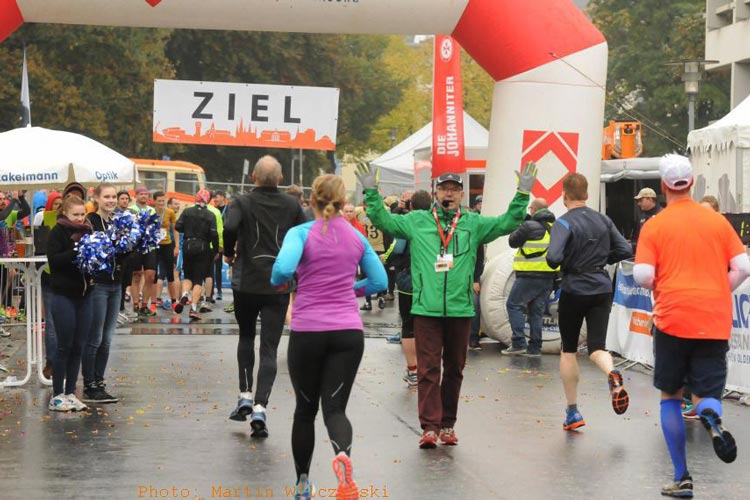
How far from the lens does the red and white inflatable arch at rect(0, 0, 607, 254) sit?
15.9 meters

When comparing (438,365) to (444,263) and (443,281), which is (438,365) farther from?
(444,263)

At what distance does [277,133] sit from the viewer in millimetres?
21688

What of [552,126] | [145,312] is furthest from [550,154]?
[145,312]

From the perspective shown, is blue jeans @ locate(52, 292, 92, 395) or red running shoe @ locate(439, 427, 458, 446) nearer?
red running shoe @ locate(439, 427, 458, 446)

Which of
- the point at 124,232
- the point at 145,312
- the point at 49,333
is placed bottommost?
the point at 145,312

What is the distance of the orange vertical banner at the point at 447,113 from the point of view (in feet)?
81.1

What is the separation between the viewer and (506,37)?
16.2 metres

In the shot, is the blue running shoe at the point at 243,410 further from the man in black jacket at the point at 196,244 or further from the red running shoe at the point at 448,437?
the man in black jacket at the point at 196,244

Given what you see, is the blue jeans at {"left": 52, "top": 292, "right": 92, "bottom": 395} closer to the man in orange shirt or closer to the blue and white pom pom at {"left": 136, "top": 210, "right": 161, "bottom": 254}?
the blue and white pom pom at {"left": 136, "top": 210, "right": 161, "bottom": 254}

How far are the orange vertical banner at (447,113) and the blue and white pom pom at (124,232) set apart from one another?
46.7ft

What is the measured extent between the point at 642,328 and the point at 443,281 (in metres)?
5.55

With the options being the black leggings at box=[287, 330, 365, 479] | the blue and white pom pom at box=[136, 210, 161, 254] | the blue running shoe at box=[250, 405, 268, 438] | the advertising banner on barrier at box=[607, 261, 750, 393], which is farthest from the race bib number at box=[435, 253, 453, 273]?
the advertising banner on barrier at box=[607, 261, 750, 393]

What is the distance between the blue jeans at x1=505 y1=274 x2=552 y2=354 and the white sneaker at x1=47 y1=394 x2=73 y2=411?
599 centimetres

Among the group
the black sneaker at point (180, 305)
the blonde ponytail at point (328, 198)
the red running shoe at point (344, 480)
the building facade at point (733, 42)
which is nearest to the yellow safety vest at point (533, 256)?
the black sneaker at point (180, 305)
